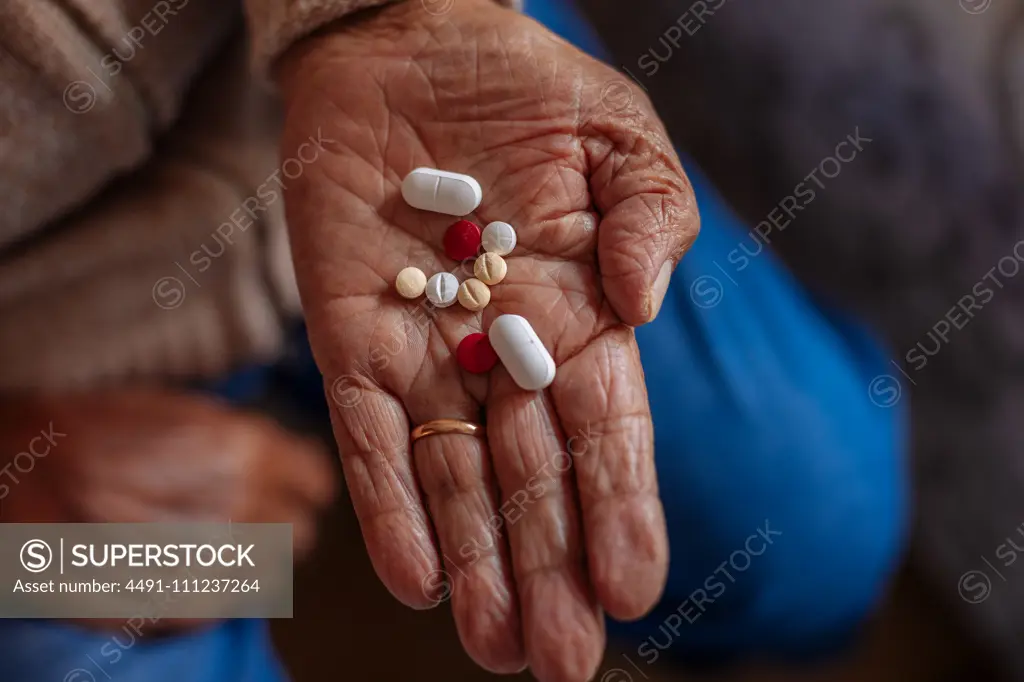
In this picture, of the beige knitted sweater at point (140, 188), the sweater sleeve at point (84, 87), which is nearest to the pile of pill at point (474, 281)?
the beige knitted sweater at point (140, 188)

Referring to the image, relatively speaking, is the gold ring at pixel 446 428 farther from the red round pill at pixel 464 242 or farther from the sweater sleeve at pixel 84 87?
the sweater sleeve at pixel 84 87

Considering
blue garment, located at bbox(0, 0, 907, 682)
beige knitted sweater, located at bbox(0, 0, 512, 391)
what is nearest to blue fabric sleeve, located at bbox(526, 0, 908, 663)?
blue garment, located at bbox(0, 0, 907, 682)

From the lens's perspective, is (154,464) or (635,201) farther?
A: (154,464)

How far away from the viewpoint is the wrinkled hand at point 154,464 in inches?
23.0

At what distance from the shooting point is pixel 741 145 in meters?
0.96

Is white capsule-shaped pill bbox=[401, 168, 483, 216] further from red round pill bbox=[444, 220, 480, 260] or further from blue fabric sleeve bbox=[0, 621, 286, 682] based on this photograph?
blue fabric sleeve bbox=[0, 621, 286, 682]

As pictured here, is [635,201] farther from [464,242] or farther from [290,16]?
[290,16]

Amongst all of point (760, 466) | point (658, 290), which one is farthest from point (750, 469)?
point (658, 290)

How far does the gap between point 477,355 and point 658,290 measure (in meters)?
0.11

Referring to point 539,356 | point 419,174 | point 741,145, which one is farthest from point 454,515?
point 741,145

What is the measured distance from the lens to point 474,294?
491 mm

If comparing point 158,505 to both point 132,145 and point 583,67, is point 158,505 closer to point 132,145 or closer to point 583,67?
point 132,145

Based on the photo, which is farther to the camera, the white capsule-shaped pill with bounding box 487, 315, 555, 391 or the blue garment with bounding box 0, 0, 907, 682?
the blue garment with bounding box 0, 0, 907, 682

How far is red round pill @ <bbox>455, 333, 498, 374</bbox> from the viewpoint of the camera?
0.48 meters
